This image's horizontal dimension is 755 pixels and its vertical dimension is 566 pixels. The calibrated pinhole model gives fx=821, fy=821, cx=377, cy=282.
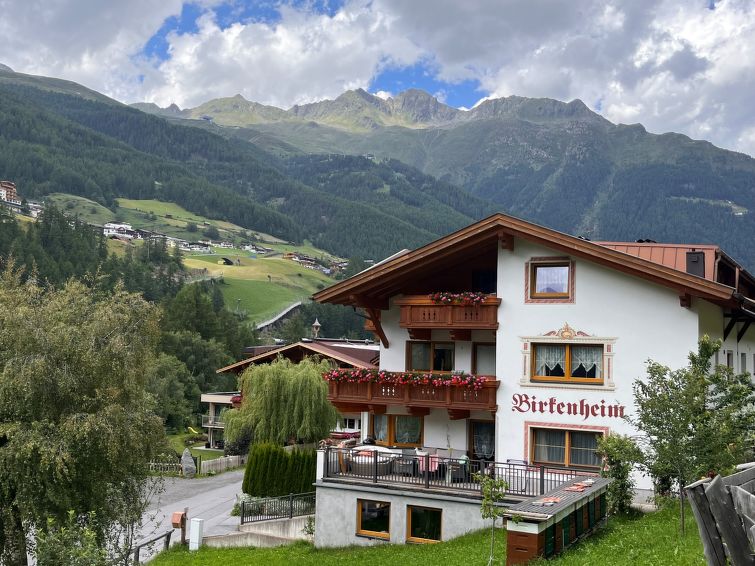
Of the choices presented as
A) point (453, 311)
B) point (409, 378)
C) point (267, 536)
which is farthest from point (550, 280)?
point (267, 536)

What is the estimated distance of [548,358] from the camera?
25000 millimetres

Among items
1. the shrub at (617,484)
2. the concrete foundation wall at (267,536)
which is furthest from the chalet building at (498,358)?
the concrete foundation wall at (267,536)

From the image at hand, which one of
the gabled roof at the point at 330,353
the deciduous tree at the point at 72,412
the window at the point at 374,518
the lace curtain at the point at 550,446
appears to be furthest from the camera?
the gabled roof at the point at 330,353

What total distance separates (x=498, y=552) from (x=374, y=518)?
596 cm

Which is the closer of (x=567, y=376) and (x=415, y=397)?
(x=567, y=376)

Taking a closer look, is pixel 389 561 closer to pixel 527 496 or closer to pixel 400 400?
pixel 527 496

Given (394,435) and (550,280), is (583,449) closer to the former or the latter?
(550,280)

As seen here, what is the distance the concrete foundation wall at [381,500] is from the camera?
21.8m

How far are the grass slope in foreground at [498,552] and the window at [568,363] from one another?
4951mm

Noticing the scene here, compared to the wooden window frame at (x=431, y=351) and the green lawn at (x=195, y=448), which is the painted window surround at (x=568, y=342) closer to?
the wooden window frame at (x=431, y=351)

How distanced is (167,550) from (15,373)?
36.9ft

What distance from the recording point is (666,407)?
17125 mm

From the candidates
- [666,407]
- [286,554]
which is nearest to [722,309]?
[666,407]

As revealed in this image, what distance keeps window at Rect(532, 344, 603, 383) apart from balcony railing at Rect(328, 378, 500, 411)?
1.46m
